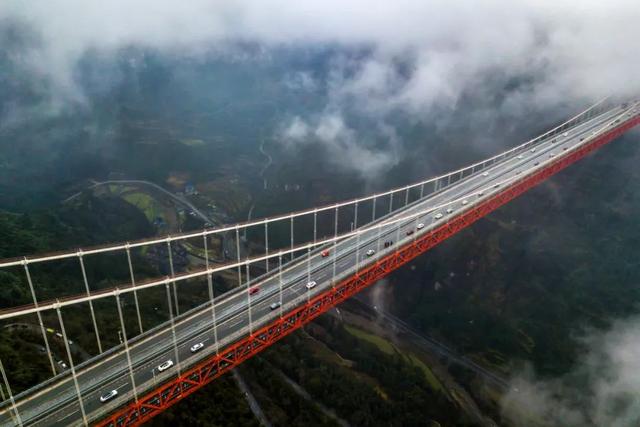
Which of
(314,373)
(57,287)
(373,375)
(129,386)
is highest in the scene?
(129,386)

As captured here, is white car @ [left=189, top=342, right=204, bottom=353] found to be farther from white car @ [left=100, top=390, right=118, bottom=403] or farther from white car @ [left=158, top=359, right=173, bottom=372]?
white car @ [left=100, top=390, right=118, bottom=403]

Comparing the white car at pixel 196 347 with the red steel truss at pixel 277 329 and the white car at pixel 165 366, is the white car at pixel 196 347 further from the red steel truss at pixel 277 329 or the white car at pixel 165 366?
the white car at pixel 165 366

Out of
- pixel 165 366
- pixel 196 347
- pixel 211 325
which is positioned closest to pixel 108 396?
pixel 165 366

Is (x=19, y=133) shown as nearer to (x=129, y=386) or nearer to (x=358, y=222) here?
(x=358, y=222)

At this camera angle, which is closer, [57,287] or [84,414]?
[84,414]

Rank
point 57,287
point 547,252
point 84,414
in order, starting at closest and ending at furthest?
point 84,414 < point 57,287 < point 547,252

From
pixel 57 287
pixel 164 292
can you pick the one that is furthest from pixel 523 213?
pixel 57 287

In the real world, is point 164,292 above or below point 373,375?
above

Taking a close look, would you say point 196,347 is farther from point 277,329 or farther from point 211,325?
point 277,329
